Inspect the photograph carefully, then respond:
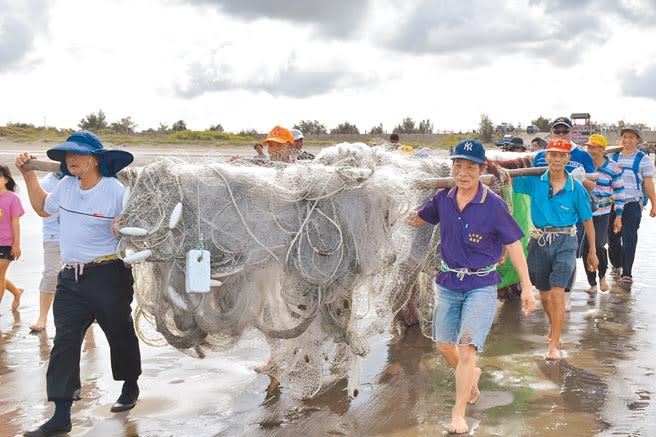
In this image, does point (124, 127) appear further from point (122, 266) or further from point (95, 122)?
point (122, 266)

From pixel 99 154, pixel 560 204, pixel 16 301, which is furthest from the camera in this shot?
pixel 16 301

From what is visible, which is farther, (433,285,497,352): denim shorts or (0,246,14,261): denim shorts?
(0,246,14,261): denim shorts

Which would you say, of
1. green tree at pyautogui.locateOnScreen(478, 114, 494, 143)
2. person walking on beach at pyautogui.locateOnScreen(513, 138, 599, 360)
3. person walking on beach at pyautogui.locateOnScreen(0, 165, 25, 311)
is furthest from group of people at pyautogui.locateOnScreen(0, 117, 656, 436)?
green tree at pyautogui.locateOnScreen(478, 114, 494, 143)

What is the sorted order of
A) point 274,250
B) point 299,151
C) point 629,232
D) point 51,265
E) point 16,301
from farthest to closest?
1. point 629,232
2. point 16,301
3. point 51,265
4. point 299,151
5. point 274,250

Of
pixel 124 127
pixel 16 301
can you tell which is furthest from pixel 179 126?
pixel 16 301

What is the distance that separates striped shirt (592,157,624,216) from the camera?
33.6 feet

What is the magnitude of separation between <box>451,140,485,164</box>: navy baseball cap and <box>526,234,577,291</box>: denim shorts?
2155mm

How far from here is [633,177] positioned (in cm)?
1053

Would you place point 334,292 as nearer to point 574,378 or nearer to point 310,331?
point 310,331

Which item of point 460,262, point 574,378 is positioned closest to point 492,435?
point 460,262

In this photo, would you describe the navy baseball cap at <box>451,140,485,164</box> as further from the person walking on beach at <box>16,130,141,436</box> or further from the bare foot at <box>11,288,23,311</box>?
the bare foot at <box>11,288,23,311</box>

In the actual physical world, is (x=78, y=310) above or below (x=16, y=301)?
above

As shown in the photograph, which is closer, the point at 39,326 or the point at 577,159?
the point at 39,326

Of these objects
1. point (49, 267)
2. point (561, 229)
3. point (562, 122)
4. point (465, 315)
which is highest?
point (562, 122)
